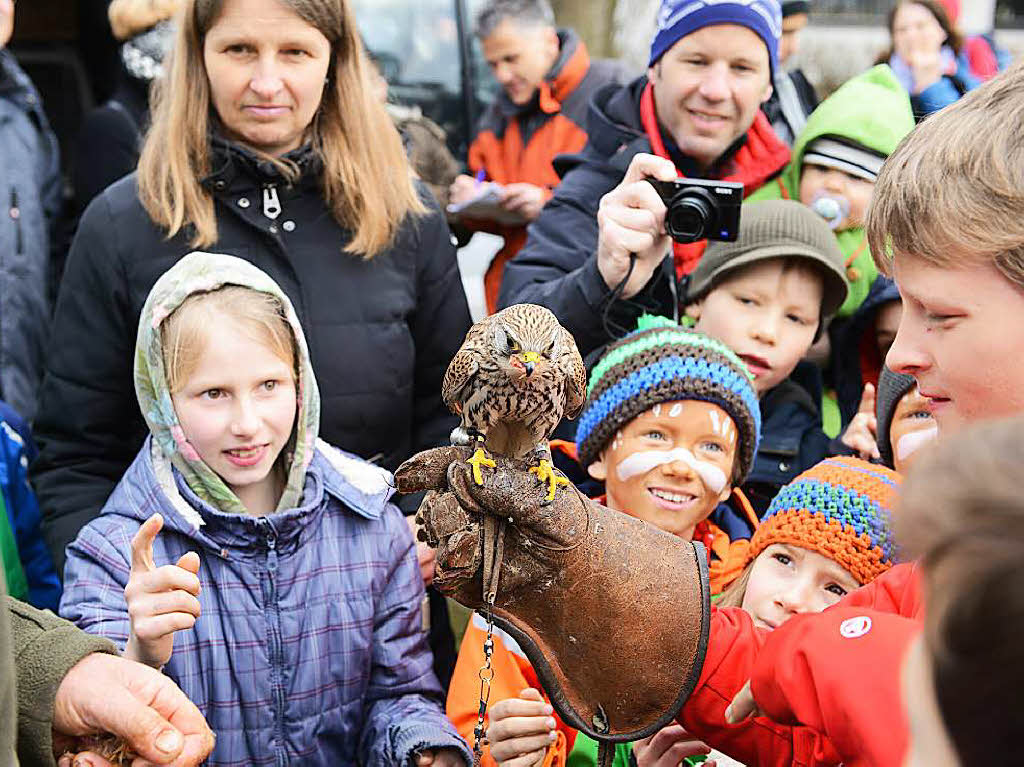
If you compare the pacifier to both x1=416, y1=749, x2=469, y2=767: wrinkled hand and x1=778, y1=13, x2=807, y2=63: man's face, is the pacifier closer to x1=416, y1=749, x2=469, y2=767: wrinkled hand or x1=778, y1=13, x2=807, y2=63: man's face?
x1=416, y1=749, x2=469, y2=767: wrinkled hand

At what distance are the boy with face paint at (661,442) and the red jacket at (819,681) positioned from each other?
0.53 meters

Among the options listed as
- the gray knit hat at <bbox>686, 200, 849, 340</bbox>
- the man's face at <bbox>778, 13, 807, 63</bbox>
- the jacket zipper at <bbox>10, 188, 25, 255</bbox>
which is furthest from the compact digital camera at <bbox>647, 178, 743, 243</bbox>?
the man's face at <bbox>778, 13, 807, 63</bbox>

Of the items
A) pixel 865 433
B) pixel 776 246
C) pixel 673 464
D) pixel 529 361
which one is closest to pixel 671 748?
pixel 673 464

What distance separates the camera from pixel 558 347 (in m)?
1.57

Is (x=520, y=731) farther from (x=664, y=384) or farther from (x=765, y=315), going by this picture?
(x=765, y=315)

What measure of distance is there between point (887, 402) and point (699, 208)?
2.09 feet

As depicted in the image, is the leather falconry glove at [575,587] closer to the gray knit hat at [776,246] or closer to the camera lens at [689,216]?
the camera lens at [689,216]

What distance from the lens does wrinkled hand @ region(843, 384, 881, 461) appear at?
2549 millimetres

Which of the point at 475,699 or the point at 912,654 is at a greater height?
the point at 912,654

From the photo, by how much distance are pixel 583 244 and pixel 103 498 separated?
1.44 metres

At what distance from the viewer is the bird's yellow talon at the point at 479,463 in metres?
1.51

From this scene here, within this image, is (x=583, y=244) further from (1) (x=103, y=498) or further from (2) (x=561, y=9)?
(2) (x=561, y=9)

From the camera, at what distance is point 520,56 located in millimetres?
5000

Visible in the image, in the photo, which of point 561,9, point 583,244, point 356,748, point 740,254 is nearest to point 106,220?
point 583,244
